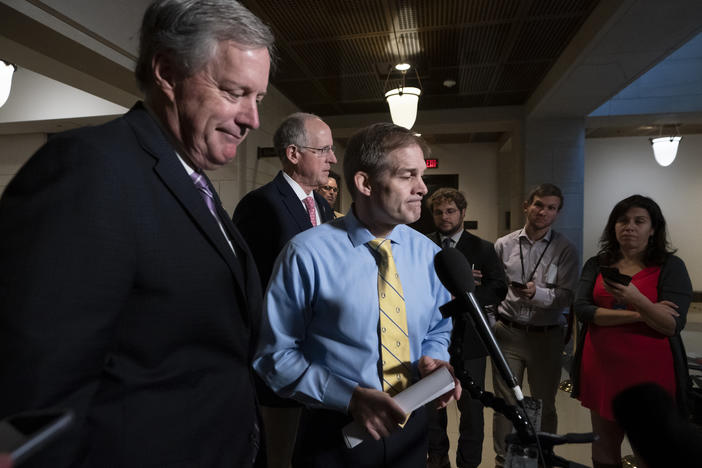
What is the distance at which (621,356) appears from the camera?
2023 mm

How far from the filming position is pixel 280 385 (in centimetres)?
101

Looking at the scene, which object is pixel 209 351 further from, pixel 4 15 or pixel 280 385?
pixel 4 15

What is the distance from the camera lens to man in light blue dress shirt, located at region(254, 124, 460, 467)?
1001 mm

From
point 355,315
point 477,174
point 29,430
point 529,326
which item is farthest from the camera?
point 477,174

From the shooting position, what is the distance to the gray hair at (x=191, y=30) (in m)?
0.77

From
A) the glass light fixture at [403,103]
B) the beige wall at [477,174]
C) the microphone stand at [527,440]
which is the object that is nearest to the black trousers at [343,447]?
the microphone stand at [527,440]

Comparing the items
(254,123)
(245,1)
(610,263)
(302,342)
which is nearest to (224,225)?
(254,123)

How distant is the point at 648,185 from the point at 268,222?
9413mm

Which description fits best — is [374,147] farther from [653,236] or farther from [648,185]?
[648,185]

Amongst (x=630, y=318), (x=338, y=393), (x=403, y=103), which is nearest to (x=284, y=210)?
(x=338, y=393)

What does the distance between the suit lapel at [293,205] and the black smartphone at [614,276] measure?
1.45 metres

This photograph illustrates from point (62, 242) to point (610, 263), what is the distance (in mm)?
2508

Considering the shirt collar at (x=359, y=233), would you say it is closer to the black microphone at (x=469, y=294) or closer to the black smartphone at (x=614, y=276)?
the black microphone at (x=469, y=294)

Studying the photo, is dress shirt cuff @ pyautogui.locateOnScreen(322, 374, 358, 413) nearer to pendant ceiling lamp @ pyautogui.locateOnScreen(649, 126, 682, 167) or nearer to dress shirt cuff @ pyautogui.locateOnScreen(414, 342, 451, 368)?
dress shirt cuff @ pyautogui.locateOnScreen(414, 342, 451, 368)
